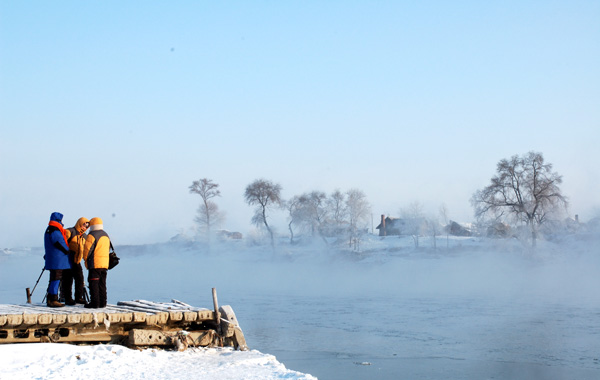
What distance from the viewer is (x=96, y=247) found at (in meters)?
10.3

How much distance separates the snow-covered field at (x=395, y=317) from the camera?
8.42m

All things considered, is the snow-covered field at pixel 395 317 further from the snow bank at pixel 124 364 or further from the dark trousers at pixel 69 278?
the dark trousers at pixel 69 278

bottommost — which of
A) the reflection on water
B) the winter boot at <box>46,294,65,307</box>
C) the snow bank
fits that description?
the reflection on water

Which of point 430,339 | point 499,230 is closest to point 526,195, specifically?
point 499,230

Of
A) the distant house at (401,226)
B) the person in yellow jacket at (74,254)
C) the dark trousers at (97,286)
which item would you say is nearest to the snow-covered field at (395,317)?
the dark trousers at (97,286)

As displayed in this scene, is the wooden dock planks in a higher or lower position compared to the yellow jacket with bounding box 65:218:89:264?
lower

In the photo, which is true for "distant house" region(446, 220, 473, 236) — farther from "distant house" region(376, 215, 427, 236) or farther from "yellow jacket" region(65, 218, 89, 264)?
"yellow jacket" region(65, 218, 89, 264)

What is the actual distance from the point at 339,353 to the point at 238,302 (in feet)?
46.7

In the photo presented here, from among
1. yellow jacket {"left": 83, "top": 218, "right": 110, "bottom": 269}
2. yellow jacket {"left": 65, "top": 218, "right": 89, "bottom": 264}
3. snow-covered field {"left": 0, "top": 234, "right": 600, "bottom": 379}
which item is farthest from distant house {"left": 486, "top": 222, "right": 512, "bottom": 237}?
yellow jacket {"left": 83, "top": 218, "right": 110, "bottom": 269}

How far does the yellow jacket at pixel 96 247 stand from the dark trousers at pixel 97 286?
10 centimetres

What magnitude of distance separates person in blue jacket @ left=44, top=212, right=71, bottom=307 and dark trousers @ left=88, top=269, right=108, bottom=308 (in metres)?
0.62

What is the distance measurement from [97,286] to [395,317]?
47.0 feet

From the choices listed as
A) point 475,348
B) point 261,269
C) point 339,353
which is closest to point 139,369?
point 339,353

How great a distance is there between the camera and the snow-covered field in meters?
8.42
